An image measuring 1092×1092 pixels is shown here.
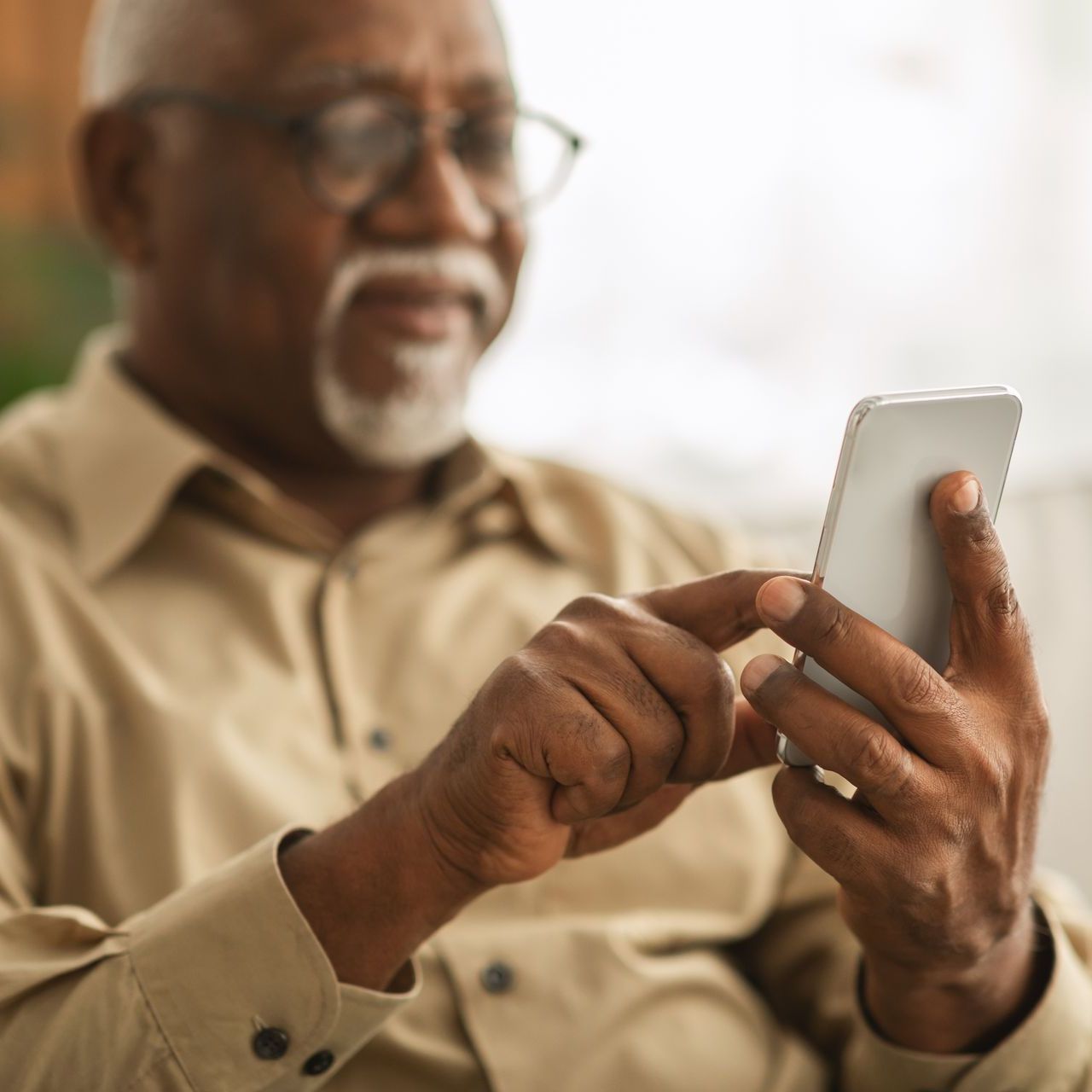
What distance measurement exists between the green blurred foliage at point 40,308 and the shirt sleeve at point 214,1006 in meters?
1.34

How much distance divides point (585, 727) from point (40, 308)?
1.54 metres

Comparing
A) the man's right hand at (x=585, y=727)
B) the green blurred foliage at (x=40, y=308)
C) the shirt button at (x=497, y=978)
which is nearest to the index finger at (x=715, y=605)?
the man's right hand at (x=585, y=727)

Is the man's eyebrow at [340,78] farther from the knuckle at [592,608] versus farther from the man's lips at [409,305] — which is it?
the knuckle at [592,608]

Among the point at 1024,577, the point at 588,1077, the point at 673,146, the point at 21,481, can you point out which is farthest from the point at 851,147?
the point at 588,1077

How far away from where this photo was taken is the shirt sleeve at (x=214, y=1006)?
0.81m

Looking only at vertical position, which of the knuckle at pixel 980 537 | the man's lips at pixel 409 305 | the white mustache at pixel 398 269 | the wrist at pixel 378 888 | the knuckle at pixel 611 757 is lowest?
the wrist at pixel 378 888

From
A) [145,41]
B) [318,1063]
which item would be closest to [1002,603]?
[318,1063]

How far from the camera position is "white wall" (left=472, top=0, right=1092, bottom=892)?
176 centimetres

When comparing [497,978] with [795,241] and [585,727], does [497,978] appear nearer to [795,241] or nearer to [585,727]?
[585,727]

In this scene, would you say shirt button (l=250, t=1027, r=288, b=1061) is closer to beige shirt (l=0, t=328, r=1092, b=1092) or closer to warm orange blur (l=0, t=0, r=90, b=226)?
beige shirt (l=0, t=328, r=1092, b=1092)

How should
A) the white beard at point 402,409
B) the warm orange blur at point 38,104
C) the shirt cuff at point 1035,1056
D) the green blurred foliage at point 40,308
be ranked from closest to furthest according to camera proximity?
the shirt cuff at point 1035,1056
the white beard at point 402,409
the green blurred foliage at point 40,308
the warm orange blur at point 38,104

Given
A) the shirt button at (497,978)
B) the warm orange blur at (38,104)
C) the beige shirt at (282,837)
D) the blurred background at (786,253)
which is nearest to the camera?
the beige shirt at (282,837)

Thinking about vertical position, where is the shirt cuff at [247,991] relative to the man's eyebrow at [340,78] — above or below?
below

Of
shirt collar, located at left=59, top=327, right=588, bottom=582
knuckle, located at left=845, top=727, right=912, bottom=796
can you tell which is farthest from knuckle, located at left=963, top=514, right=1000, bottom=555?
shirt collar, located at left=59, top=327, right=588, bottom=582
